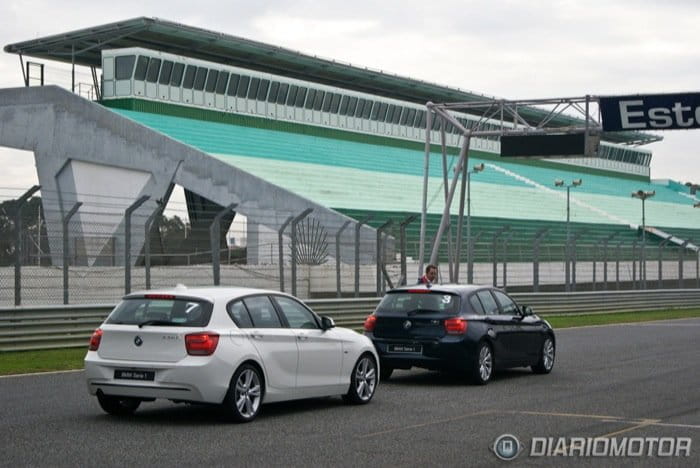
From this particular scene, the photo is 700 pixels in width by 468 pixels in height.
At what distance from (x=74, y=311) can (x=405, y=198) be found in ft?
121

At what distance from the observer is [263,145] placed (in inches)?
2179

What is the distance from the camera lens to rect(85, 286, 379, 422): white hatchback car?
1141 cm

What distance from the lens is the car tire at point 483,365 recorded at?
1562cm

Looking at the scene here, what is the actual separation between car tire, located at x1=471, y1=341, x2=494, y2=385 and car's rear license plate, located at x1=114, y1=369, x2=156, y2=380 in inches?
210

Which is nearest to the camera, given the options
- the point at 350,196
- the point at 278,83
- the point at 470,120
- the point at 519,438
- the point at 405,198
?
the point at 519,438

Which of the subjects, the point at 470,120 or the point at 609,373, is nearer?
the point at 609,373

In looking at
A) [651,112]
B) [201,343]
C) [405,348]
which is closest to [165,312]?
[201,343]

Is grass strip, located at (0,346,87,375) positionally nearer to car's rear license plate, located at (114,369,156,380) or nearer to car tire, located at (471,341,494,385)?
car's rear license plate, located at (114,369,156,380)

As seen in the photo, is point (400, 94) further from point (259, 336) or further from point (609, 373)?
point (259, 336)

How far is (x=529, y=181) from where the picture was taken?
247 feet

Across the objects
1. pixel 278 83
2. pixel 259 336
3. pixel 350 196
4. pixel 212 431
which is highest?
pixel 278 83

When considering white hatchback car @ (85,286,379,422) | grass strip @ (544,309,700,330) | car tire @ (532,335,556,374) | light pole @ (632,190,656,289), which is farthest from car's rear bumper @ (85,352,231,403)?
light pole @ (632,190,656,289)

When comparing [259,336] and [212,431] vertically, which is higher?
[259,336]

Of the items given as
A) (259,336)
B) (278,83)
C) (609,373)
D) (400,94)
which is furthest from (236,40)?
(259,336)
